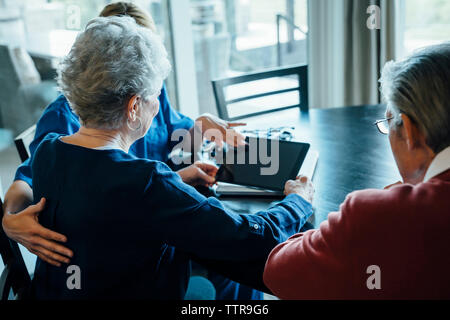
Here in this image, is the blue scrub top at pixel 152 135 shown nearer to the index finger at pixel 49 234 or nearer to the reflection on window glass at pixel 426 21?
the index finger at pixel 49 234

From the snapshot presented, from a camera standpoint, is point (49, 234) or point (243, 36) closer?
point (49, 234)

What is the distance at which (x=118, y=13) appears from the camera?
5.31ft

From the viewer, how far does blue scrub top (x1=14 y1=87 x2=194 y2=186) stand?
1.40m

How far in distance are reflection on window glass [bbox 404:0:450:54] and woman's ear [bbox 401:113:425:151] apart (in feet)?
8.38

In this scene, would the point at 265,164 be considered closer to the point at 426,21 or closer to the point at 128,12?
the point at 128,12

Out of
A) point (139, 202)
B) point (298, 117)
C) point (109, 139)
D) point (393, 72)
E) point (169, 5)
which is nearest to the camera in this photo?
point (393, 72)

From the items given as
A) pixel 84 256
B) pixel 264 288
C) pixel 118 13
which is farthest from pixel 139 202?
pixel 118 13

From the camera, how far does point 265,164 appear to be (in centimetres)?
150

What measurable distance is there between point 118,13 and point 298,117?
0.95 meters

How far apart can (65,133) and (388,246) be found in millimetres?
1001
